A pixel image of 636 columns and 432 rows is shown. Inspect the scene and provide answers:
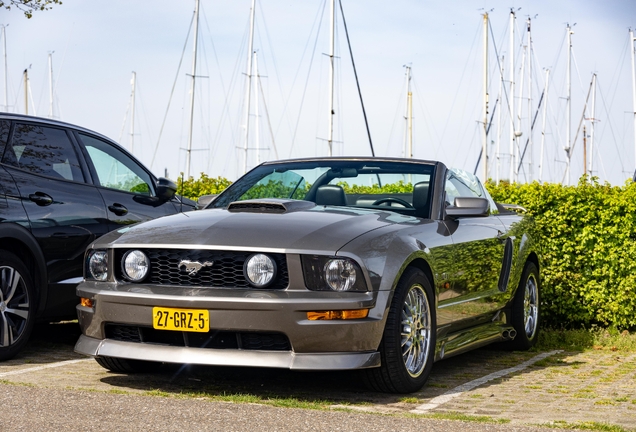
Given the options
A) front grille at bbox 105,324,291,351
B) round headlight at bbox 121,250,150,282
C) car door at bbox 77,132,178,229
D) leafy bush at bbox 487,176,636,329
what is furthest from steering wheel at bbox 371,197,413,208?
leafy bush at bbox 487,176,636,329

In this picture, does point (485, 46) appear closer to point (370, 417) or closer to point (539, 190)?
point (539, 190)

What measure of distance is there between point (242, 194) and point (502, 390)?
2536mm

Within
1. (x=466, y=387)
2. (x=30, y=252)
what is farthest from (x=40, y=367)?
A: (x=466, y=387)

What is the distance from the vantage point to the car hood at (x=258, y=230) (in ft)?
18.9

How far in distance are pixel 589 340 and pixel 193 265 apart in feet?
17.3

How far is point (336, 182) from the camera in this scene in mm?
7598

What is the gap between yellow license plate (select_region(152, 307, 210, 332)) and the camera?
5680 millimetres

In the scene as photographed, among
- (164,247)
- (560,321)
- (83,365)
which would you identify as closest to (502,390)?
(164,247)

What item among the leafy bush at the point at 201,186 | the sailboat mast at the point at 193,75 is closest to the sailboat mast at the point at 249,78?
the sailboat mast at the point at 193,75

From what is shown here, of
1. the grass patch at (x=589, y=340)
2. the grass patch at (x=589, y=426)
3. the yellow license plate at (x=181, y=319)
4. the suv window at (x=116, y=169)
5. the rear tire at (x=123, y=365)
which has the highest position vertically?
the suv window at (x=116, y=169)

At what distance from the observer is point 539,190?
34.0 ft

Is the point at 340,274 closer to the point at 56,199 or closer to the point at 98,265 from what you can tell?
the point at 98,265

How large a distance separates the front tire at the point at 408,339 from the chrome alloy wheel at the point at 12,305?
2893 millimetres

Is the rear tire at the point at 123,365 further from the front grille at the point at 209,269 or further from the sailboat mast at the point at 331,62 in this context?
the sailboat mast at the point at 331,62
